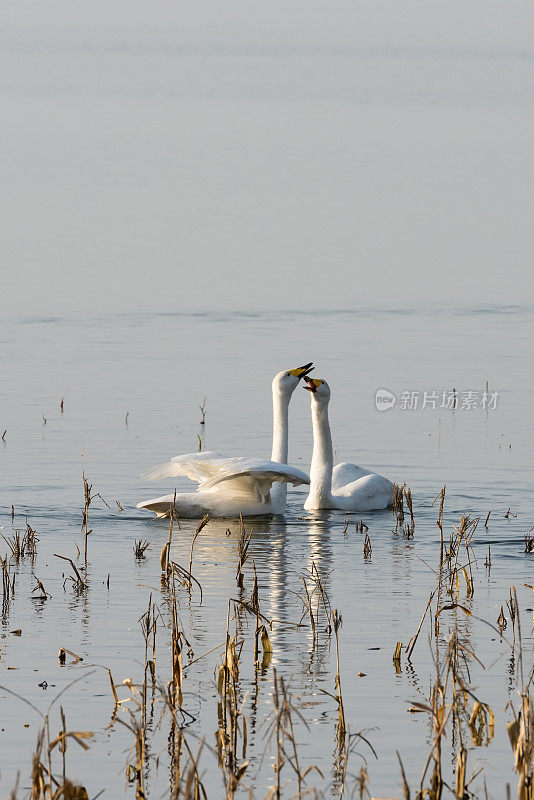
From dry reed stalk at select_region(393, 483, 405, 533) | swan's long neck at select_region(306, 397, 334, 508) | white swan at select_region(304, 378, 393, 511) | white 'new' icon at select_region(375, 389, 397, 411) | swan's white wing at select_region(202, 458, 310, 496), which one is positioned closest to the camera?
swan's white wing at select_region(202, 458, 310, 496)

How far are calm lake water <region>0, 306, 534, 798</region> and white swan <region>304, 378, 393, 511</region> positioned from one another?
248 millimetres

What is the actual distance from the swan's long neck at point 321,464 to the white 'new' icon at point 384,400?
5.14m

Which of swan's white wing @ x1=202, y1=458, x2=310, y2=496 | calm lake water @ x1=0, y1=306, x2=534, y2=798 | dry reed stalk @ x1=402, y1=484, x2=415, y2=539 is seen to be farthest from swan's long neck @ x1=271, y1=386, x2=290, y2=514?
dry reed stalk @ x1=402, y1=484, x2=415, y2=539

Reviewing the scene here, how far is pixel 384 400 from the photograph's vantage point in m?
21.4

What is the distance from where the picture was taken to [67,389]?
2211 cm

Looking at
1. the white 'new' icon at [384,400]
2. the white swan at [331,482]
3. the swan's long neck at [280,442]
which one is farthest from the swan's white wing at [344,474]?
the white 'new' icon at [384,400]

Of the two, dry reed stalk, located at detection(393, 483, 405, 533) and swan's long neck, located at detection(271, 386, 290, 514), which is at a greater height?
swan's long neck, located at detection(271, 386, 290, 514)

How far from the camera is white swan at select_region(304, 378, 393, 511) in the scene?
50.2ft

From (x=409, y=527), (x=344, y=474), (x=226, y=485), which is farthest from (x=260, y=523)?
(x=344, y=474)

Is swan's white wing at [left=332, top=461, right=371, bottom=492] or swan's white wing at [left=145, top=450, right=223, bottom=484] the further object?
swan's white wing at [left=332, top=461, right=371, bottom=492]

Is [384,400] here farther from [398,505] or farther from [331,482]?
[398,505]

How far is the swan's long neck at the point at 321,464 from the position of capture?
50.7ft

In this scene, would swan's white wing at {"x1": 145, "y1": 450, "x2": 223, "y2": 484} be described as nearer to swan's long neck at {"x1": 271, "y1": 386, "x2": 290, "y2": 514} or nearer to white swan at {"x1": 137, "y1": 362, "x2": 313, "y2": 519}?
white swan at {"x1": 137, "y1": 362, "x2": 313, "y2": 519}

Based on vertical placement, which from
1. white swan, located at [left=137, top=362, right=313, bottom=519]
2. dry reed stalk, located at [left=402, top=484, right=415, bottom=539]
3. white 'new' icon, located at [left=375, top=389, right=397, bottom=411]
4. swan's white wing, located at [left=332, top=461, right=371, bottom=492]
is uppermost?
white 'new' icon, located at [left=375, top=389, right=397, bottom=411]
